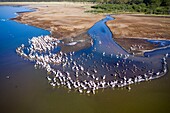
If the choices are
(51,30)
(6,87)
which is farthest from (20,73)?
(51,30)

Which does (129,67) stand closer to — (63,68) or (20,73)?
(63,68)

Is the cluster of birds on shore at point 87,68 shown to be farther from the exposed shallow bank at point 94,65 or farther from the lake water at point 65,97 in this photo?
the lake water at point 65,97

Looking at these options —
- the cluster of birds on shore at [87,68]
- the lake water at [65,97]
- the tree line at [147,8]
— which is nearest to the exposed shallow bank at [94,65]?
the cluster of birds on shore at [87,68]

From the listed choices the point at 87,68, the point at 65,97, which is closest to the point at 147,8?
the point at 87,68

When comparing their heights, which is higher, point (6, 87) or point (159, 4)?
point (159, 4)

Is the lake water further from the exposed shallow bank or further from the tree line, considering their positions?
the tree line

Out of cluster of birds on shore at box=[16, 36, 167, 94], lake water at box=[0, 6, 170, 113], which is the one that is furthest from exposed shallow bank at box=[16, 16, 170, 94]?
lake water at box=[0, 6, 170, 113]

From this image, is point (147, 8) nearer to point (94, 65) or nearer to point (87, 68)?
point (94, 65)
